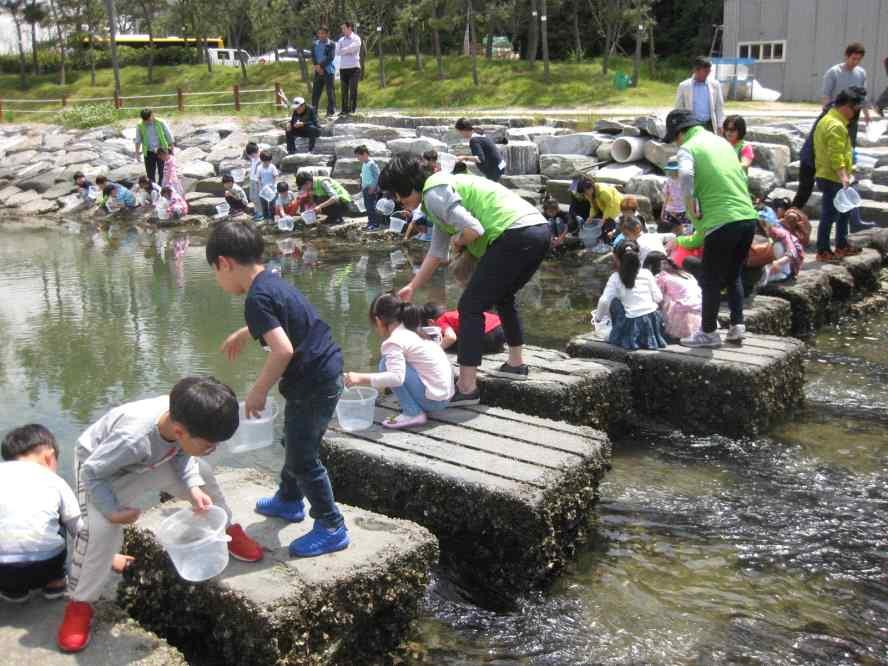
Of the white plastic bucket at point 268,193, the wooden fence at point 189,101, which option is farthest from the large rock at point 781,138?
the wooden fence at point 189,101

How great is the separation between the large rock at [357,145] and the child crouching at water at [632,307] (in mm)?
10388

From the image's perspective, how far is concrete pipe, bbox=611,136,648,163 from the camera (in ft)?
41.8

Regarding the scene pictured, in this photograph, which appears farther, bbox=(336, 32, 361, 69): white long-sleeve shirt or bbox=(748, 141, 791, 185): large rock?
bbox=(336, 32, 361, 69): white long-sleeve shirt

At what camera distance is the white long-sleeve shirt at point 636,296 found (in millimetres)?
5430

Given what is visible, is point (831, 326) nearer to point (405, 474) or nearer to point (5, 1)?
point (405, 474)

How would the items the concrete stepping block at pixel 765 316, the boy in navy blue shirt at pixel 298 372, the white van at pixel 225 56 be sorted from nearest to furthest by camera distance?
the boy in navy blue shirt at pixel 298 372 < the concrete stepping block at pixel 765 316 < the white van at pixel 225 56

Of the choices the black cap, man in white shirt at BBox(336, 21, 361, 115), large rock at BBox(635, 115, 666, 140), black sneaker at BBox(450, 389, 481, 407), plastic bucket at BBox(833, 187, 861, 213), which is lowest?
black sneaker at BBox(450, 389, 481, 407)

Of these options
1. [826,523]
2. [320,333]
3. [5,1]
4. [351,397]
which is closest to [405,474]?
[351,397]

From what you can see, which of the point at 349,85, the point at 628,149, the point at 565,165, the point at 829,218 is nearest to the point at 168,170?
the point at 349,85

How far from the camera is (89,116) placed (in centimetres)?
2444

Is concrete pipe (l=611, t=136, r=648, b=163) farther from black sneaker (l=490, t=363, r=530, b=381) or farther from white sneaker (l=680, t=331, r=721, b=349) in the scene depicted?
black sneaker (l=490, t=363, r=530, b=381)

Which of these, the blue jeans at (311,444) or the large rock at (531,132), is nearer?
the blue jeans at (311,444)

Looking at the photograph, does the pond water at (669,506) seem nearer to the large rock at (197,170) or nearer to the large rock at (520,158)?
the large rock at (520,158)

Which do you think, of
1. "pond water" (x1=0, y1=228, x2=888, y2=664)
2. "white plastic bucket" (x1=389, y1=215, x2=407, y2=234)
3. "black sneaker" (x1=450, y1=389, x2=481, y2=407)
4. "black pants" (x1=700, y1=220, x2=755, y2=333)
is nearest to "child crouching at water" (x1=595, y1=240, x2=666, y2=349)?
"black pants" (x1=700, y1=220, x2=755, y2=333)
